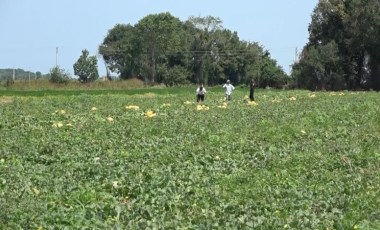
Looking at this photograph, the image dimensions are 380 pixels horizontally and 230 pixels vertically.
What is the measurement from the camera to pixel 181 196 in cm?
745

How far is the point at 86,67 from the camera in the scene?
86.3 metres

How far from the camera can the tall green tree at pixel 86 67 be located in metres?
85.4

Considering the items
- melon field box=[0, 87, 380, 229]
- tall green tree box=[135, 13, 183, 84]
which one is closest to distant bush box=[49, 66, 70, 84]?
tall green tree box=[135, 13, 183, 84]

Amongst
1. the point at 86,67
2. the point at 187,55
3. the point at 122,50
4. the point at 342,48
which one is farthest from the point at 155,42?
the point at 342,48

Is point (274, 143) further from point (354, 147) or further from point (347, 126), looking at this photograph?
point (347, 126)

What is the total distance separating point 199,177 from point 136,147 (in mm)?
2958

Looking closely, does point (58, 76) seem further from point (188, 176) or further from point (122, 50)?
point (188, 176)

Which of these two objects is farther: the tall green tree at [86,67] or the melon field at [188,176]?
the tall green tree at [86,67]

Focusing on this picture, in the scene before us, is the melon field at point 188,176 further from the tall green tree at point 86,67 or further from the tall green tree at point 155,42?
the tall green tree at point 86,67

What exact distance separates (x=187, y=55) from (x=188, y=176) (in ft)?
265

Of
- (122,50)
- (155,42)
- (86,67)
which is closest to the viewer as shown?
(155,42)

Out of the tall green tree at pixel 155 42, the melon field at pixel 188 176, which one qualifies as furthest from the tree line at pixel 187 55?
the melon field at pixel 188 176

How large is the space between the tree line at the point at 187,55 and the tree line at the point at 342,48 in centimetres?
1346

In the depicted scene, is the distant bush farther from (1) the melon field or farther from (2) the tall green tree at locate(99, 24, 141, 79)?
(1) the melon field
